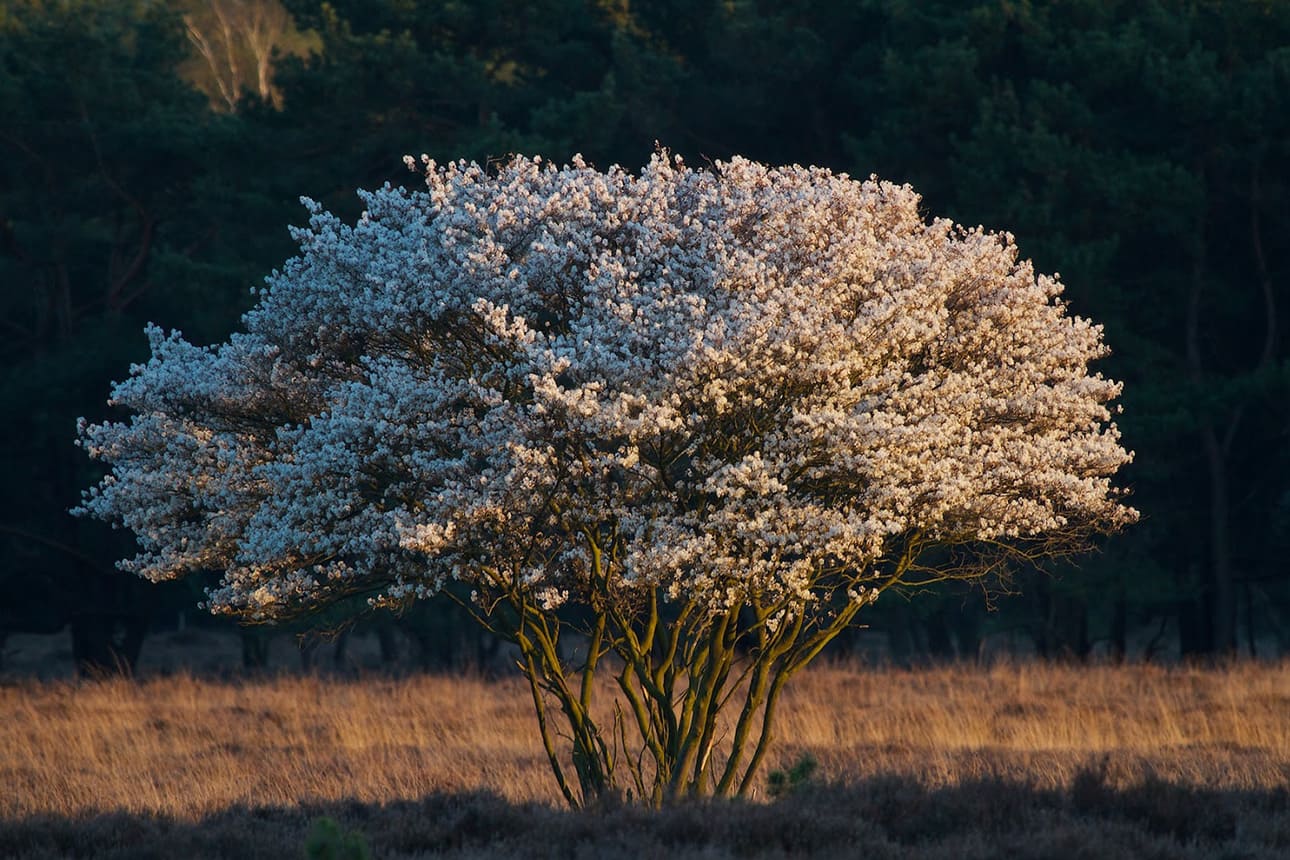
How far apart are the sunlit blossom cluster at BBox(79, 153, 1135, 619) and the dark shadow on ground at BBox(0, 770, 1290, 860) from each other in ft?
6.27

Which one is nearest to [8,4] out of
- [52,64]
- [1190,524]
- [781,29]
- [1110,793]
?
[52,64]

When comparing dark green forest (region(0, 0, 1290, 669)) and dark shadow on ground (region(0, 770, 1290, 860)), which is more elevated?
dark green forest (region(0, 0, 1290, 669))

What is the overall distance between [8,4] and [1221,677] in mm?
41762

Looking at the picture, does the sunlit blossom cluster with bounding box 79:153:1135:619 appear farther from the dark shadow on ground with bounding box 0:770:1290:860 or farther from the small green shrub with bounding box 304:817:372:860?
the small green shrub with bounding box 304:817:372:860

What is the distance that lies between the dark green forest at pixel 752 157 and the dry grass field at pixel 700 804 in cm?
599

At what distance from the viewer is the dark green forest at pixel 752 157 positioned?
29.7 m

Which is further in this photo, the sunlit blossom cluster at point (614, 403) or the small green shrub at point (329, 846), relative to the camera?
the sunlit blossom cluster at point (614, 403)

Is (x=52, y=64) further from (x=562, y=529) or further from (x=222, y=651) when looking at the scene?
(x=222, y=651)

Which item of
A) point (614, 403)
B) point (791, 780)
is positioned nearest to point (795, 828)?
point (791, 780)

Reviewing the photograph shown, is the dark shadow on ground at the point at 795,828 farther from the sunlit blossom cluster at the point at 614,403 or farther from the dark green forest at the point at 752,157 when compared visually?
the dark green forest at the point at 752,157

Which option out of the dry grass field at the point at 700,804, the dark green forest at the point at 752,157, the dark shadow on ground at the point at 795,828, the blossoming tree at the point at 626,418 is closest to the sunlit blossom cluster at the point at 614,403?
the blossoming tree at the point at 626,418

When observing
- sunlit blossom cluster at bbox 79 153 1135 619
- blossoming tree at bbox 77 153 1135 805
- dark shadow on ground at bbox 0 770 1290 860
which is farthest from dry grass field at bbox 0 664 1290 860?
sunlit blossom cluster at bbox 79 153 1135 619

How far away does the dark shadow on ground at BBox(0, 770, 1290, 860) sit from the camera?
1194 centimetres

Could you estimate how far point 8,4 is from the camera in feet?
160
